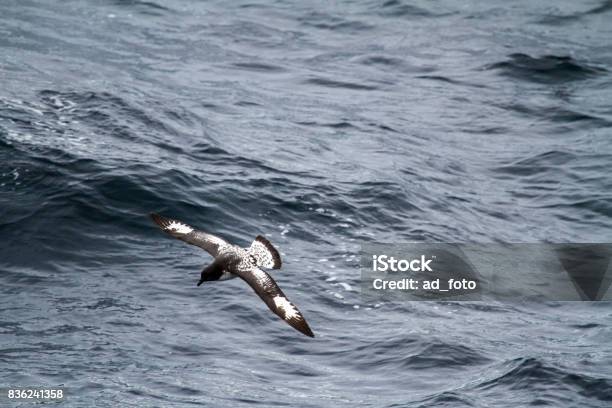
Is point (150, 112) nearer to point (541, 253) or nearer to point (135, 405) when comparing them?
point (541, 253)

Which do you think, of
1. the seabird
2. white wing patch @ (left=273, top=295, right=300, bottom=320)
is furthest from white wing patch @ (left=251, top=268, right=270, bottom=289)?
white wing patch @ (left=273, top=295, right=300, bottom=320)

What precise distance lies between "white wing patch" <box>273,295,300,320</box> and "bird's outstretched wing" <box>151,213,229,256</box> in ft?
5.14

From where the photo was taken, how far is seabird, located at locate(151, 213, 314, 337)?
13258mm

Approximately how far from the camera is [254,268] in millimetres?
14016

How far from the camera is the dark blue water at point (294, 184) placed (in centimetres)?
1742

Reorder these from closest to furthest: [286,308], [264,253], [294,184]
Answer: [286,308]
[264,253]
[294,184]

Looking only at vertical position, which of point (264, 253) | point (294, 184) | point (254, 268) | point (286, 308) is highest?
point (264, 253)

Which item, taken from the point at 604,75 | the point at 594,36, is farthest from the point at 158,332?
the point at 594,36

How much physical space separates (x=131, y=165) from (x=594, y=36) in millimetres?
16980

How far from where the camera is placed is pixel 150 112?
26859mm

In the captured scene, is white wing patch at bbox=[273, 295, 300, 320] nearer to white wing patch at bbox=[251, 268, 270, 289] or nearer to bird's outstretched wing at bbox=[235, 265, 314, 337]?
bird's outstretched wing at bbox=[235, 265, 314, 337]

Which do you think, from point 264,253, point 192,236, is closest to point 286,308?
point 264,253

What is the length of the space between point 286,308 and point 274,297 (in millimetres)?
295

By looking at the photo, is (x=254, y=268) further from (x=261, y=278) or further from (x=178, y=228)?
(x=178, y=228)
